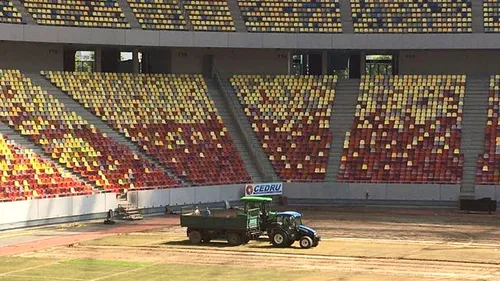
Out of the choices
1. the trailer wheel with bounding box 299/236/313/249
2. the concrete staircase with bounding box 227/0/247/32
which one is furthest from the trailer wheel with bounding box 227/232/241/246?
the concrete staircase with bounding box 227/0/247/32

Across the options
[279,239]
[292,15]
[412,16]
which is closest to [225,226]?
[279,239]

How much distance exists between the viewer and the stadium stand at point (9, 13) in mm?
60656

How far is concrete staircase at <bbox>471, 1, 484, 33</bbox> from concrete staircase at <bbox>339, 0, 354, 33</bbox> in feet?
27.1

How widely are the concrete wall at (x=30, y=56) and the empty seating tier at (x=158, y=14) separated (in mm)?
5702

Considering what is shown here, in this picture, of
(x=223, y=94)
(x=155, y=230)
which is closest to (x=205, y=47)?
(x=223, y=94)

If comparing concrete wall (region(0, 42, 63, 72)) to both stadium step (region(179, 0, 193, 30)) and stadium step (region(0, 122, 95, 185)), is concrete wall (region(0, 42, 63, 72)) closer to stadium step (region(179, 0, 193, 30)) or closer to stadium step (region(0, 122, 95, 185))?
stadium step (region(179, 0, 193, 30))

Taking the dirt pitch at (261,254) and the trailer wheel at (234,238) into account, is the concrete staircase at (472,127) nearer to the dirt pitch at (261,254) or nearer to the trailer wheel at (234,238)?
the dirt pitch at (261,254)

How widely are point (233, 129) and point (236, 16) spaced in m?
8.72

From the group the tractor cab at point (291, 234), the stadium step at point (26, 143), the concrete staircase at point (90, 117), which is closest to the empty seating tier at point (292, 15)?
the concrete staircase at point (90, 117)

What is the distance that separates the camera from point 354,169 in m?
61.7

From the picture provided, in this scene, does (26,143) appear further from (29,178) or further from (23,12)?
(23,12)

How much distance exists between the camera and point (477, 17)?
68000 millimetres

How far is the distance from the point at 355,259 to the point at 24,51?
33516 millimetres

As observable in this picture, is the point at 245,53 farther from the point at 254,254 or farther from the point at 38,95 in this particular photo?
the point at 254,254
